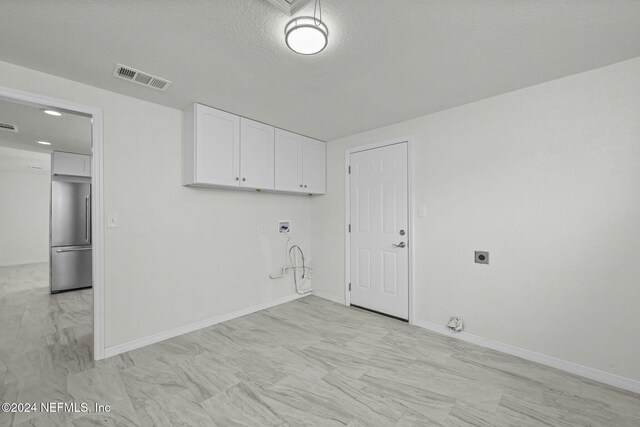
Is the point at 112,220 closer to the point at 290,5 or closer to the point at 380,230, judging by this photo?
the point at 290,5

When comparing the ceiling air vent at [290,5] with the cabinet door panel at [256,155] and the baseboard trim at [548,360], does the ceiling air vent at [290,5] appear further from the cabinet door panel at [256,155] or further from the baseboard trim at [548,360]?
the baseboard trim at [548,360]

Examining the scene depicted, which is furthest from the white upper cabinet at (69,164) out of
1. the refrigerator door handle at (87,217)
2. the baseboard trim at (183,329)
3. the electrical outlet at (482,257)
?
the electrical outlet at (482,257)

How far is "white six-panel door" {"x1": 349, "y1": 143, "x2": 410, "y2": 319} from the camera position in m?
3.26

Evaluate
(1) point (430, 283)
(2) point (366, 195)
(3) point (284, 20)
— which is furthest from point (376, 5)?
(1) point (430, 283)

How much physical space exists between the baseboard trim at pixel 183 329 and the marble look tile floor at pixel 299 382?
0.25 ft

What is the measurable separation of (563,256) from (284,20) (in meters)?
2.81

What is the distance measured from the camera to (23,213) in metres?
6.80

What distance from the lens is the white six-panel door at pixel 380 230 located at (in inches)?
128

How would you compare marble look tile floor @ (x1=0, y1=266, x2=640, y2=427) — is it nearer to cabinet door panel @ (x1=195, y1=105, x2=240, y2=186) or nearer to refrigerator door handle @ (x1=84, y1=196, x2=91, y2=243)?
cabinet door panel @ (x1=195, y1=105, x2=240, y2=186)

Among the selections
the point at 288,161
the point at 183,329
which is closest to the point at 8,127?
the point at 183,329

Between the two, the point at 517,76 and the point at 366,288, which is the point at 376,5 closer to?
the point at 517,76

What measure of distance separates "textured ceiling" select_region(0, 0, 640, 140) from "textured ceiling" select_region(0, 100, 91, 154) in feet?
4.10

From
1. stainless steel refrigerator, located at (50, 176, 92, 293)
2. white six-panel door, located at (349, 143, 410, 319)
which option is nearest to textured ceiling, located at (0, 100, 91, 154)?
stainless steel refrigerator, located at (50, 176, 92, 293)

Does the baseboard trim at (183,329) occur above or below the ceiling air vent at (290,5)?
below
